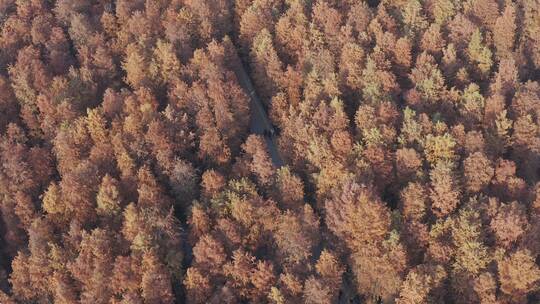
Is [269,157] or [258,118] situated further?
[258,118]

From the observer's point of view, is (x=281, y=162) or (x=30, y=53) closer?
(x=281, y=162)

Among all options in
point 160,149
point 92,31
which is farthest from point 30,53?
point 160,149

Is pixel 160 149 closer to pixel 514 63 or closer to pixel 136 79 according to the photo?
pixel 136 79

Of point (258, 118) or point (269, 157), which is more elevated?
point (258, 118)

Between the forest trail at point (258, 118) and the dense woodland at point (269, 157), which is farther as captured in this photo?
the forest trail at point (258, 118)
